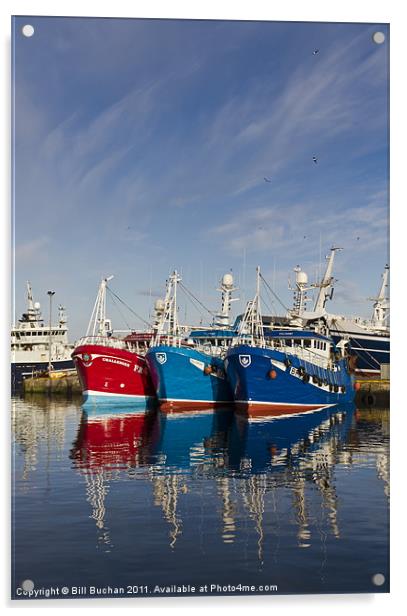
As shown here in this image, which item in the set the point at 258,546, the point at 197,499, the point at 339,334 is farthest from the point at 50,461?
the point at 339,334

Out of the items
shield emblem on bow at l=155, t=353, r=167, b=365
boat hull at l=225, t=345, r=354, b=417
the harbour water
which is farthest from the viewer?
shield emblem on bow at l=155, t=353, r=167, b=365

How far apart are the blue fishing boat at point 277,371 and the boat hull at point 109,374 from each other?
747cm

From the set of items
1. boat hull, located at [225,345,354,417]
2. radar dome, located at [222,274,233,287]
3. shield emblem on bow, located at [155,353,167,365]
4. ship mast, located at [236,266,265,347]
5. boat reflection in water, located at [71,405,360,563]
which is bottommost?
boat reflection in water, located at [71,405,360,563]

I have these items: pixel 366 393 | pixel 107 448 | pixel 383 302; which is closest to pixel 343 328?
pixel 366 393

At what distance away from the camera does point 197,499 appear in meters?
13.8

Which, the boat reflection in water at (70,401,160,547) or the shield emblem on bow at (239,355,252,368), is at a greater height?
the shield emblem on bow at (239,355,252,368)

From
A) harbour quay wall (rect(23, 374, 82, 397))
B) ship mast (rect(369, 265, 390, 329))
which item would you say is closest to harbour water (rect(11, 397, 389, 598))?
ship mast (rect(369, 265, 390, 329))

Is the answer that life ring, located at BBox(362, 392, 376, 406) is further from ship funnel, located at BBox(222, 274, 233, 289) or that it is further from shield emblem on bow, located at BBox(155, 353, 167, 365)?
shield emblem on bow, located at BBox(155, 353, 167, 365)

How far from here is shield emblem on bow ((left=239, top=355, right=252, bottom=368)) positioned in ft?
103

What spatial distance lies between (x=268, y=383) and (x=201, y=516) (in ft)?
64.8

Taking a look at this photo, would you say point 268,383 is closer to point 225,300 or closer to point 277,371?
point 277,371

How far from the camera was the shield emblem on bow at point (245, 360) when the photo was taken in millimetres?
31500
